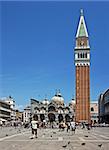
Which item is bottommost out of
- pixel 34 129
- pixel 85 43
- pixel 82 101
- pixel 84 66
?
pixel 34 129

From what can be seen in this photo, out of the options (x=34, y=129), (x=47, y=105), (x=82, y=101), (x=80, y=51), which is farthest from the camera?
(x=47, y=105)

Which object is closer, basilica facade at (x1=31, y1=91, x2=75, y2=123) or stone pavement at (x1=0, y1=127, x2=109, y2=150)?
stone pavement at (x1=0, y1=127, x2=109, y2=150)

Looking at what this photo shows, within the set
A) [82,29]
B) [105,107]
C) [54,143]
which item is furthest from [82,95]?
[54,143]

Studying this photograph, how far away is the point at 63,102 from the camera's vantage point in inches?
6171

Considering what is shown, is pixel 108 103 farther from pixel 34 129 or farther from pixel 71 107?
pixel 34 129

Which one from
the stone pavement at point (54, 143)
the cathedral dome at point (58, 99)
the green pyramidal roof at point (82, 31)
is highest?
the green pyramidal roof at point (82, 31)

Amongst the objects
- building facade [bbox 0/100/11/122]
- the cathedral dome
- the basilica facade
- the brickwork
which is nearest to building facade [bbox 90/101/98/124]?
the cathedral dome

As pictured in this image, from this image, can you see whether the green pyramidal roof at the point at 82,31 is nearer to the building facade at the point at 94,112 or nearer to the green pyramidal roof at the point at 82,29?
the green pyramidal roof at the point at 82,29

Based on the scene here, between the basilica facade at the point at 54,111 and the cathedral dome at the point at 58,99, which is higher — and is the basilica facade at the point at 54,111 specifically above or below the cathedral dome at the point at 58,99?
below

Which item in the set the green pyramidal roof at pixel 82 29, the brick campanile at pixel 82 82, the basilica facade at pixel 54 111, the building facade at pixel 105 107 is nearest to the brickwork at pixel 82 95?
the brick campanile at pixel 82 82

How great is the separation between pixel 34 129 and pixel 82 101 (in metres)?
88.8

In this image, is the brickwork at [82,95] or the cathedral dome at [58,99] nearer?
the brickwork at [82,95]

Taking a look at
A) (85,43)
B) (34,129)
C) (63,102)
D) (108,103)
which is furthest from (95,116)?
(34,129)

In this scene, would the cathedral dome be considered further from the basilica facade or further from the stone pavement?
the stone pavement
